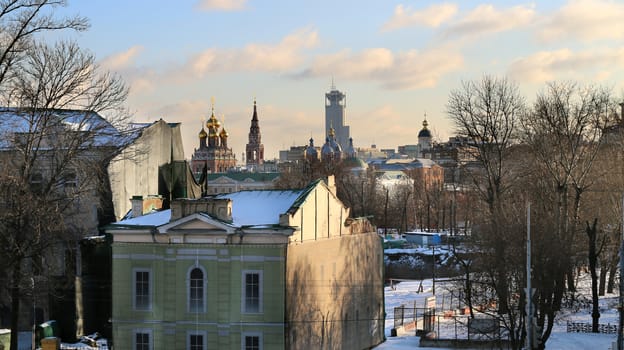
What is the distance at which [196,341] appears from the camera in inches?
1218

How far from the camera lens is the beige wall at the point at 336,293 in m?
31.4

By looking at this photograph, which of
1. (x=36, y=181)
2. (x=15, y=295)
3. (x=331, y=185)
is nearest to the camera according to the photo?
(x=15, y=295)

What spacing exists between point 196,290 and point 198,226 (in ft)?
6.55

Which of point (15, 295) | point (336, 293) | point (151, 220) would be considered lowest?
point (336, 293)

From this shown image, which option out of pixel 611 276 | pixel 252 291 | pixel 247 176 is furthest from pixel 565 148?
pixel 247 176

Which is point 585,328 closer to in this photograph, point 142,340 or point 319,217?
point 319,217

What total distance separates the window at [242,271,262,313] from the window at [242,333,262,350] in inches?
28.4

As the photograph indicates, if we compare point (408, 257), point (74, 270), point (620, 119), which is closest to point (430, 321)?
point (74, 270)

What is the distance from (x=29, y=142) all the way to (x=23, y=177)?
1.07 meters

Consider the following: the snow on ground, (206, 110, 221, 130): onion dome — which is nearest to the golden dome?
(206, 110, 221, 130): onion dome

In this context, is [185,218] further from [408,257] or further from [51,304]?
[408,257]

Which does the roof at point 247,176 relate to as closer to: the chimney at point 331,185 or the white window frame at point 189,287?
the chimney at point 331,185

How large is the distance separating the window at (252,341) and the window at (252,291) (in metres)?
0.72

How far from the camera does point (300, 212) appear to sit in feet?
104
